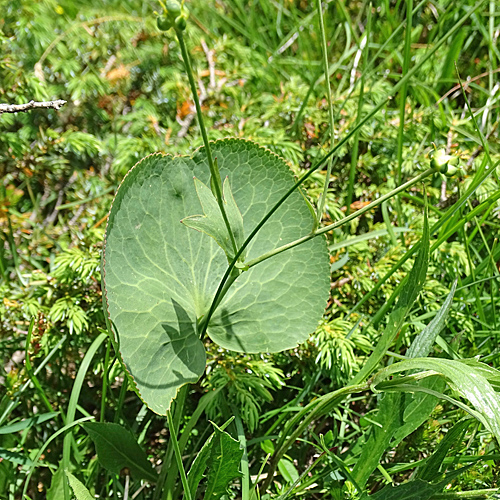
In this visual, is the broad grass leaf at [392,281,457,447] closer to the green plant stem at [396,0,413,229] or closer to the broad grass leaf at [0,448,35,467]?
the green plant stem at [396,0,413,229]

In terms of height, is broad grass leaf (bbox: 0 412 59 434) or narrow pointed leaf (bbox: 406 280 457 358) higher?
narrow pointed leaf (bbox: 406 280 457 358)

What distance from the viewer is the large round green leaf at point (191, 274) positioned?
0.98 m

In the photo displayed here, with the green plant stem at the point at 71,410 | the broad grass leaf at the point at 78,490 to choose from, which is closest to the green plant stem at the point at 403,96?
the green plant stem at the point at 71,410

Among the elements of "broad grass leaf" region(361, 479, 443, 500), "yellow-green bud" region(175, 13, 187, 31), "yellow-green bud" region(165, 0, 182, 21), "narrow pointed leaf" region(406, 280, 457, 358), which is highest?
"yellow-green bud" region(165, 0, 182, 21)

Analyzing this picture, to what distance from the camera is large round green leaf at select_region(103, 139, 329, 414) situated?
0.98 metres

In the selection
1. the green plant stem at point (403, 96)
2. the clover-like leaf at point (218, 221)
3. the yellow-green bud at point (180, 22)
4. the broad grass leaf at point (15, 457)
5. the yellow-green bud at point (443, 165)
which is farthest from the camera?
the green plant stem at point (403, 96)

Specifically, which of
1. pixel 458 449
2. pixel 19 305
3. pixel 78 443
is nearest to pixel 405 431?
pixel 458 449

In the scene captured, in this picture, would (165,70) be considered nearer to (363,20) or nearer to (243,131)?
(243,131)

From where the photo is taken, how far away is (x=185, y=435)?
3.47 ft

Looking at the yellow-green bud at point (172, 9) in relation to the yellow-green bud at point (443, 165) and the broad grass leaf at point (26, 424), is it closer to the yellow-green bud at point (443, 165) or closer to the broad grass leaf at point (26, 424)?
the yellow-green bud at point (443, 165)

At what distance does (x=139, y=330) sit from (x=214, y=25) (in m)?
1.77

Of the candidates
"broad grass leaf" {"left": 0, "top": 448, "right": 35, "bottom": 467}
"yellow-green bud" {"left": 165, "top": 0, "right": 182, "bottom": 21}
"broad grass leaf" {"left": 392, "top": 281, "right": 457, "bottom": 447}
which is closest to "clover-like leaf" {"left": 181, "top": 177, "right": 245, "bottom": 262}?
"yellow-green bud" {"left": 165, "top": 0, "right": 182, "bottom": 21}

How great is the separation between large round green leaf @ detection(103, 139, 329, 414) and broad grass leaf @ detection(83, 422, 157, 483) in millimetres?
176

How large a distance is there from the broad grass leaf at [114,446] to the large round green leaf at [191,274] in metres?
0.18
